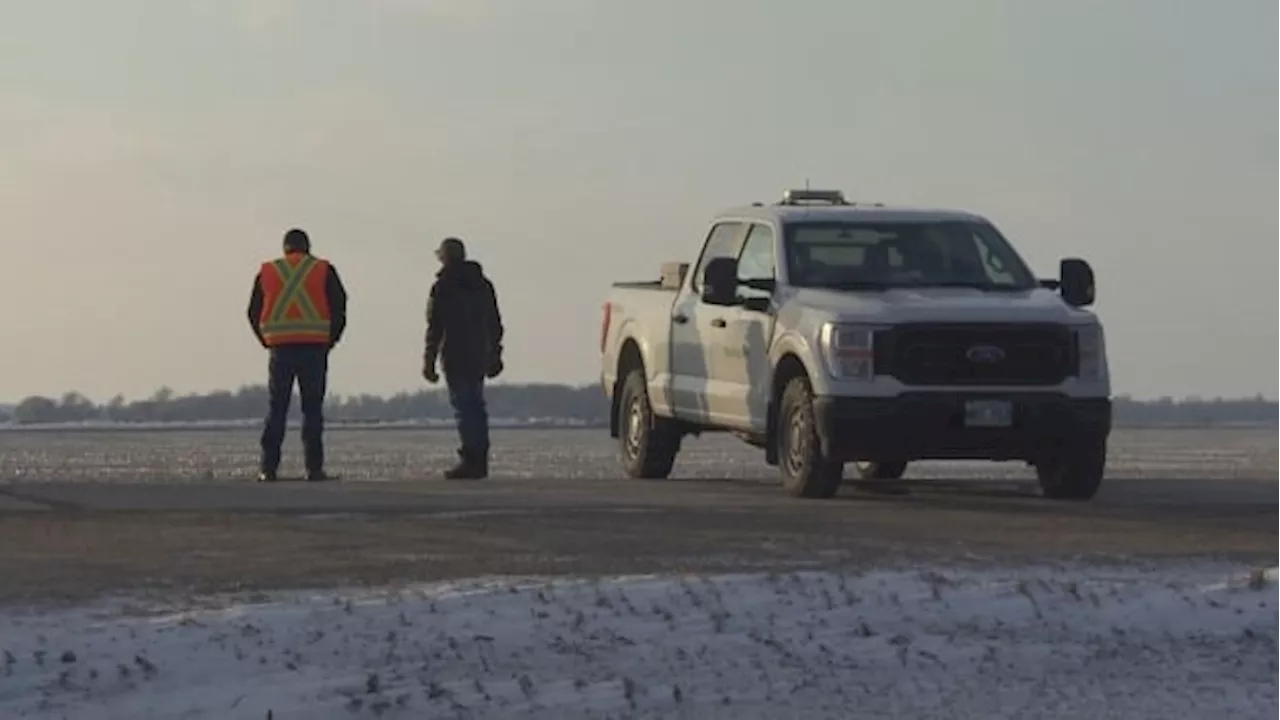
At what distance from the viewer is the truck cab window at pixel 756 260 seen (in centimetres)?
1947

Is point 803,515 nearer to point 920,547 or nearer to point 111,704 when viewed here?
point 920,547

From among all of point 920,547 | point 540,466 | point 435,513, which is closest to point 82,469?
point 540,466

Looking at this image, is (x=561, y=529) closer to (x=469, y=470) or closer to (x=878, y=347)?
(x=878, y=347)

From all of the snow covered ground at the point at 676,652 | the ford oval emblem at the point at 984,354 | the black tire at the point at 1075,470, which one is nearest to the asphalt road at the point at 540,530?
the black tire at the point at 1075,470

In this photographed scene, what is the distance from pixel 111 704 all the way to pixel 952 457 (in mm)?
8865

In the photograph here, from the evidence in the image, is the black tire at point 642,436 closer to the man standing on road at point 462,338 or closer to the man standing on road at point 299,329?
the man standing on road at point 462,338

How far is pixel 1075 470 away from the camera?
60.1 ft

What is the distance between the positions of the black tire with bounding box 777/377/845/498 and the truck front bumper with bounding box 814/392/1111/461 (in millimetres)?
172

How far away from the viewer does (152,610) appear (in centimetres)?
1159

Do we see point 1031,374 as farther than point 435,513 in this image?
Yes

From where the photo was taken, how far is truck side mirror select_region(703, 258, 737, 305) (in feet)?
63.1

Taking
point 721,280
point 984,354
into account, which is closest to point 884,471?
point 721,280

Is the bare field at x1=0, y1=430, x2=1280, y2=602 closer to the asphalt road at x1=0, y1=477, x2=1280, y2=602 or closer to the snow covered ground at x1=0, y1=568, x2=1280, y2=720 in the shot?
the asphalt road at x1=0, y1=477, x2=1280, y2=602

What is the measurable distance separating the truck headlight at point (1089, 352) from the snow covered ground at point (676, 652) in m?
6.19
